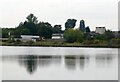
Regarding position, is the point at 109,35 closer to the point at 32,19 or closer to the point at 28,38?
the point at 28,38

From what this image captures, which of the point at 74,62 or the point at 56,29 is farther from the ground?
the point at 56,29

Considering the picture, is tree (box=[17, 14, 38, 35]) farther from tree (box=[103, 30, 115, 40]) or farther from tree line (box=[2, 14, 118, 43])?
tree (box=[103, 30, 115, 40])

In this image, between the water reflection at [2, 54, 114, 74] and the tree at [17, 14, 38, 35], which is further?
the tree at [17, 14, 38, 35]

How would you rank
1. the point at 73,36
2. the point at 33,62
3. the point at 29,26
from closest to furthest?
the point at 33,62, the point at 73,36, the point at 29,26

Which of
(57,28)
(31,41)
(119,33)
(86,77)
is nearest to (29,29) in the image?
(57,28)

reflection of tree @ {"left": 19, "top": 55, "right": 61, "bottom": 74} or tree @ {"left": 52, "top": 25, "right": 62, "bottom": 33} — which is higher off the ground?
tree @ {"left": 52, "top": 25, "right": 62, "bottom": 33}

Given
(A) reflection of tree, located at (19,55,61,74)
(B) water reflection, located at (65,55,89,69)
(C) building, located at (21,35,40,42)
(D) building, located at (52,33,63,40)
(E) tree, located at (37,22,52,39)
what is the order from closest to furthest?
(A) reflection of tree, located at (19,55,61,74) → (B) water reflection, located at (65,55,89,69) → (C) building, located at (21,35,40,42) → (E) tree, located at (37,22,52,39) → (D) building, located at (52,33,63,40)

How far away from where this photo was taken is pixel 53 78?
31.4 ft

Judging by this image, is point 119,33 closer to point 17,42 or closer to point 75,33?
point 75,33

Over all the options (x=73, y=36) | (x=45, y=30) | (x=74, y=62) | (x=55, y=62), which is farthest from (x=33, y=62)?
(x=45, y=30)

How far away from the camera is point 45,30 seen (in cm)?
4012

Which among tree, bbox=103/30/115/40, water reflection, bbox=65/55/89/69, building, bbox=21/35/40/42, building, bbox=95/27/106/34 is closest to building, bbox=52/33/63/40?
building, bbox=21/35/40/42

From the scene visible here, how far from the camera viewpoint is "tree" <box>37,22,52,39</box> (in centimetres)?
3988

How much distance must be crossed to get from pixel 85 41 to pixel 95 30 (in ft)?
31.3
